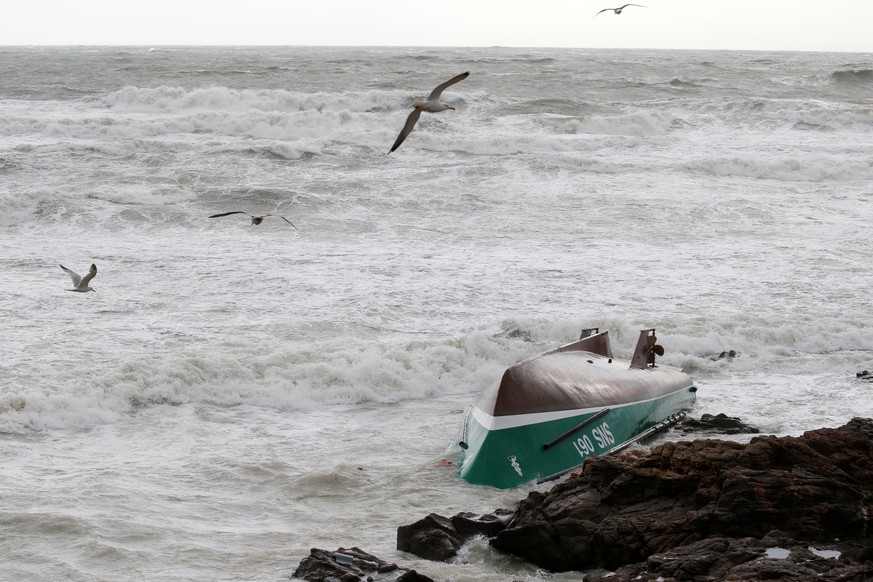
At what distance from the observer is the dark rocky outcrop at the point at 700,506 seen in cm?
618

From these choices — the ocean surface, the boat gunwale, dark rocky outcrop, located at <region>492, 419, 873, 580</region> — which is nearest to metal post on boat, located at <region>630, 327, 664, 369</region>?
the ocean surface

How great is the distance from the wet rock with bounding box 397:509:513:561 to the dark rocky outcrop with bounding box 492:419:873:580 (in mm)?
223

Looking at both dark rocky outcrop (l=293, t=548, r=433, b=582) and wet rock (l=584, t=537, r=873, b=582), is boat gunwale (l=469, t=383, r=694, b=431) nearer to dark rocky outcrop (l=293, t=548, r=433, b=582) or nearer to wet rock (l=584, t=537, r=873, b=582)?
dark rocky outcrop (l=293, t=548, r=433, b=582)

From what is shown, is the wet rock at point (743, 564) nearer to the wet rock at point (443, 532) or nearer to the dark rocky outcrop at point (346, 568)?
the dark rocky outcrop at point (346, 568)

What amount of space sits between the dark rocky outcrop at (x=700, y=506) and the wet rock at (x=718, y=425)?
253 centimetres

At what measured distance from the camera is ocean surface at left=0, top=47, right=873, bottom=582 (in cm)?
830

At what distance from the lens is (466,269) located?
17.7 meters

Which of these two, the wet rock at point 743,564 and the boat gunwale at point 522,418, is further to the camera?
the boat gunwale at point 522,418

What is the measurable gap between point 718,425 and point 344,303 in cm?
659

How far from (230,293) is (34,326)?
307 cm

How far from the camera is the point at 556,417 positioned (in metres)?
9.09

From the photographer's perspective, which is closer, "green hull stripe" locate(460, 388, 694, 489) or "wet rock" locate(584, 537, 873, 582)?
"wet rock" locate(584, 537, 873, 582)

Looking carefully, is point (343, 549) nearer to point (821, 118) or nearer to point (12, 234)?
point (12, 234)

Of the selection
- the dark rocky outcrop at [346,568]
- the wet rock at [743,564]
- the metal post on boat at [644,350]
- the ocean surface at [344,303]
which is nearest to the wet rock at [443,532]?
the ocean surface at [344,303]
